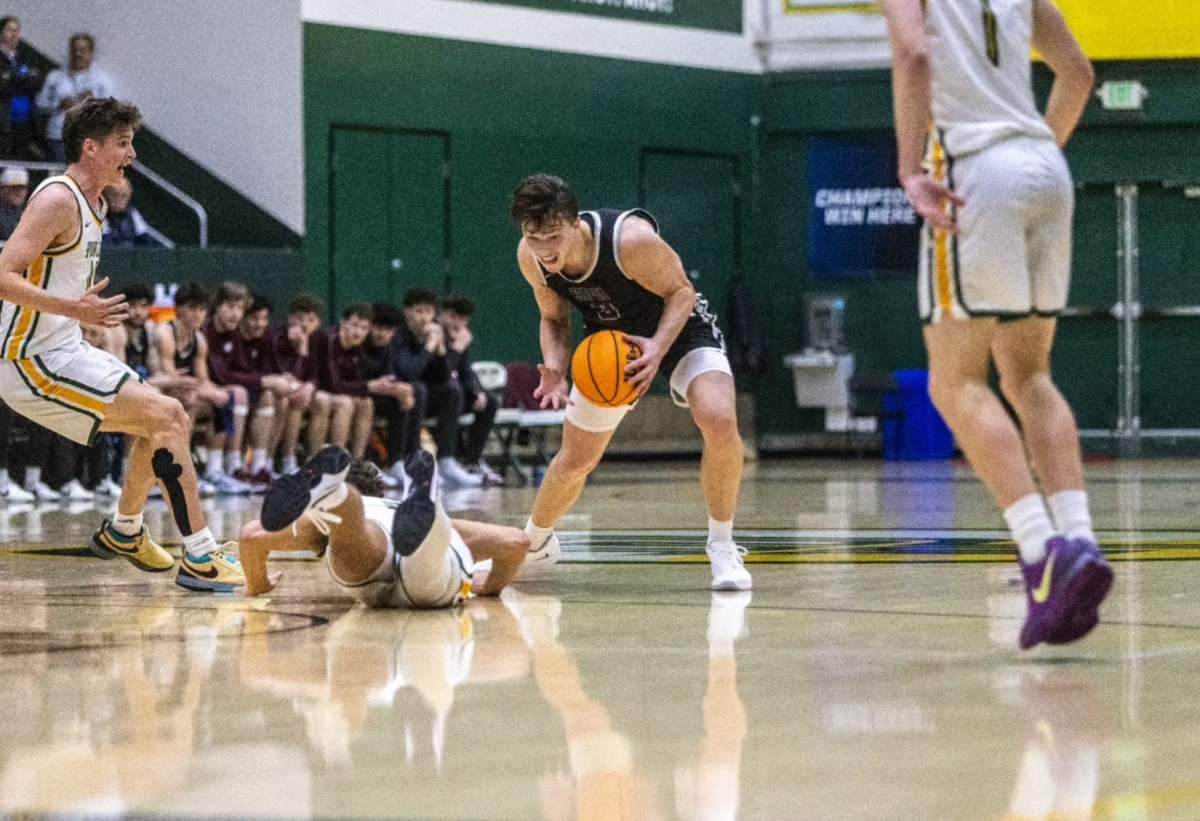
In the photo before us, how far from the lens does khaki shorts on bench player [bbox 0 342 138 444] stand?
598 centimetres

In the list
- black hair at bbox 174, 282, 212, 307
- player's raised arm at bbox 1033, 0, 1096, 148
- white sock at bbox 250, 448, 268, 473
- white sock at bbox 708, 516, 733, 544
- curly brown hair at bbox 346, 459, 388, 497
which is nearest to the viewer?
player's raised arm at bbox 1033, 0, 1096, 148

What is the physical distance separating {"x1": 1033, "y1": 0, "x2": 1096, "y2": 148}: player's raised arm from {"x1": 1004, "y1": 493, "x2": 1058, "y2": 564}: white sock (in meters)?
0.93

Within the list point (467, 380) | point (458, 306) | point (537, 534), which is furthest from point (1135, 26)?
point (537, 534)

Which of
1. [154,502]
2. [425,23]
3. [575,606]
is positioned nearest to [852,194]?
[425,23]

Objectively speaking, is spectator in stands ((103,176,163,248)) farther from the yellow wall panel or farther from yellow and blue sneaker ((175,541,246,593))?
the yellow wall panel

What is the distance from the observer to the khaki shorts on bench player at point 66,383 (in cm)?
598

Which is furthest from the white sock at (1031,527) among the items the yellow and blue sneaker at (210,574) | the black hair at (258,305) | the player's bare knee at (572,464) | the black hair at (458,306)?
the black hair at (458,306)

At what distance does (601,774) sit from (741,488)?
9.67m

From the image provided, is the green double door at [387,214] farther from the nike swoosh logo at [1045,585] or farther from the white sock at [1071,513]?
the nike swoosh logo at [1045,585]

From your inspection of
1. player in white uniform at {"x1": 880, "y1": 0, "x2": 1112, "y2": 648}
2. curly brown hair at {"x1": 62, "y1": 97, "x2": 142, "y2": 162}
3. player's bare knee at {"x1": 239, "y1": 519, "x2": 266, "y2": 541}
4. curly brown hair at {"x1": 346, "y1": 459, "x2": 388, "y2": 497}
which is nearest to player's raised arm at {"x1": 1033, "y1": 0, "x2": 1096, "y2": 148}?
player in white uniform at {"x1": 880, "y1": 0, "x2": 1112, "y2": 648}

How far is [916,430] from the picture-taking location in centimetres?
1861

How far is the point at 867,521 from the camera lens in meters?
9.17

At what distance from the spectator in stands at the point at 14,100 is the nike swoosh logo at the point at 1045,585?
40.9 feet

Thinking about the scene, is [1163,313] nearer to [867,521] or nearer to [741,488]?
→ [741,488]
